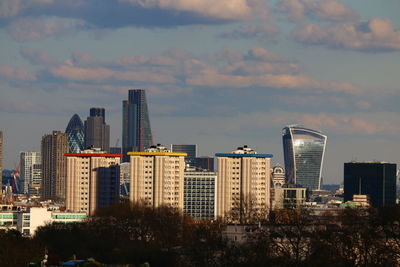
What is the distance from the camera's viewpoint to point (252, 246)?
10556 centimetres

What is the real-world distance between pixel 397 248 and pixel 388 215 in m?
26.8

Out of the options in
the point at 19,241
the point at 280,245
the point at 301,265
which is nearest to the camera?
the point at 301,265

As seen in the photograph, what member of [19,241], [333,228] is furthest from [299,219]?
[19,241]

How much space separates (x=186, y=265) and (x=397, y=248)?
→ 16895mm

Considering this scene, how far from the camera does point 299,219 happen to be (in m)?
121

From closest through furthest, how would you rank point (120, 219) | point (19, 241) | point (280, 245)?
1. point (280, 245)
2. point (19, 241)
3. point (120, 219)

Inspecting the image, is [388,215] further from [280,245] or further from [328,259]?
[328,259]

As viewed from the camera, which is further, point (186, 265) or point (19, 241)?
point (19, 241)

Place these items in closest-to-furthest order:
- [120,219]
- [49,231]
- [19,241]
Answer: [19,241], [49,231], [120,219]

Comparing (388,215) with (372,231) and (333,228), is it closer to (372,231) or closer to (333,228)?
(333,228)

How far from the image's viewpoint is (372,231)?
350 ft

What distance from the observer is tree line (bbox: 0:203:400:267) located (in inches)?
3873

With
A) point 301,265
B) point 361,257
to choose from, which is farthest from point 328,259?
point 361,257

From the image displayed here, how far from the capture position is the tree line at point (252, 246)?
9838 centimetres
